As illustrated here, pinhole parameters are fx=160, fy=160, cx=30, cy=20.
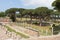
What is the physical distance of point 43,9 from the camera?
44.1 metres

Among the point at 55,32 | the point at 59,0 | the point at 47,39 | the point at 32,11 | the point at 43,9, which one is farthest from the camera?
the point at 32,11

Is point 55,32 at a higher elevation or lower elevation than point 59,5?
lower

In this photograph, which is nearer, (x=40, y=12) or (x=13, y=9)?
(x=40, y=12)

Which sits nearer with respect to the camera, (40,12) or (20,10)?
(40,12)

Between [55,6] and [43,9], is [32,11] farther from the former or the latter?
[55,6]

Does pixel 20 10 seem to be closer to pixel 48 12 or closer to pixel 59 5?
pixel 48 12

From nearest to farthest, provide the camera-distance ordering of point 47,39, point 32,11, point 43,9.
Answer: point 47,39 < point 43,9 < point 32,11

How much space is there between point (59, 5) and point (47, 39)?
14.8 m

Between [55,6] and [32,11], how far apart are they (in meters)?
21.4

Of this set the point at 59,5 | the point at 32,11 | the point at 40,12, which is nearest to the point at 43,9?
the point at 40,12

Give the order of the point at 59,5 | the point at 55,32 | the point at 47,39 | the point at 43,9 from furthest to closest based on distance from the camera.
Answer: the point at 43,9 < the point at 59,5 < the point at 55,32 < the point at 47,39

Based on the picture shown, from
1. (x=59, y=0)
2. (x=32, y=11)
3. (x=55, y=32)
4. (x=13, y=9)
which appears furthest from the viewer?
(x=13, y=9)

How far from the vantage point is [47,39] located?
12.8 meters

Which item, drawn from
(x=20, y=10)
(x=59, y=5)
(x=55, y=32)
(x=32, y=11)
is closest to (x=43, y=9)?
(x=32, y=11)
